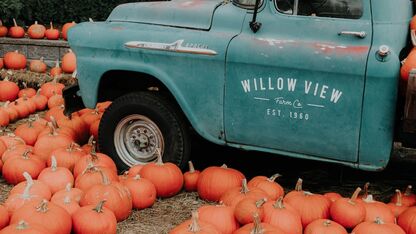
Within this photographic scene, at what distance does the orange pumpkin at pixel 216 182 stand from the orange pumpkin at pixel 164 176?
201mm

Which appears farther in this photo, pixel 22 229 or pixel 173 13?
pixel 173 13

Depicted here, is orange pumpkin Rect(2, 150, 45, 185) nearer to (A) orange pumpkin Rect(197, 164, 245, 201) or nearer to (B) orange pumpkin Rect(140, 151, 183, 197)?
(B) orange pumpkin Rect(140, 151, 183, 197)

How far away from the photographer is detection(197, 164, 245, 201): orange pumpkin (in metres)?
5.49

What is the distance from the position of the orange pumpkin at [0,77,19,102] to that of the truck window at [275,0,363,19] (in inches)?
188

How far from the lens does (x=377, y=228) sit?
4.47 meters

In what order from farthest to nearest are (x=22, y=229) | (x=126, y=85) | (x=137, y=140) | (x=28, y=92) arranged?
(x=28, y=92), (x=126, y=85), (x=137, y=140), (x=22, y=229)

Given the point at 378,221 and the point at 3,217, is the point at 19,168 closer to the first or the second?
the point at 3,217

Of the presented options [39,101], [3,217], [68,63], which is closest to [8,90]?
[39,101]

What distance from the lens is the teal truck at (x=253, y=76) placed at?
4.95 m

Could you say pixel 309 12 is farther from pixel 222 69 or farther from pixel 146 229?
pixel 146 229

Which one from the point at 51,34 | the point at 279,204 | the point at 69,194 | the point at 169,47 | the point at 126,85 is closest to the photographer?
the point at 279,204

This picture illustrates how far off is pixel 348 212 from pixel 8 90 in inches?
222

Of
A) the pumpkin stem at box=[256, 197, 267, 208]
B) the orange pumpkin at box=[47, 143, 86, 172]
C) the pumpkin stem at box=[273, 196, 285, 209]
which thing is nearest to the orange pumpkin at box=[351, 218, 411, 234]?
the pumpkin stem at box=[273, 196, 285, 209]

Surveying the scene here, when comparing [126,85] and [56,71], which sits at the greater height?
[126,85]
